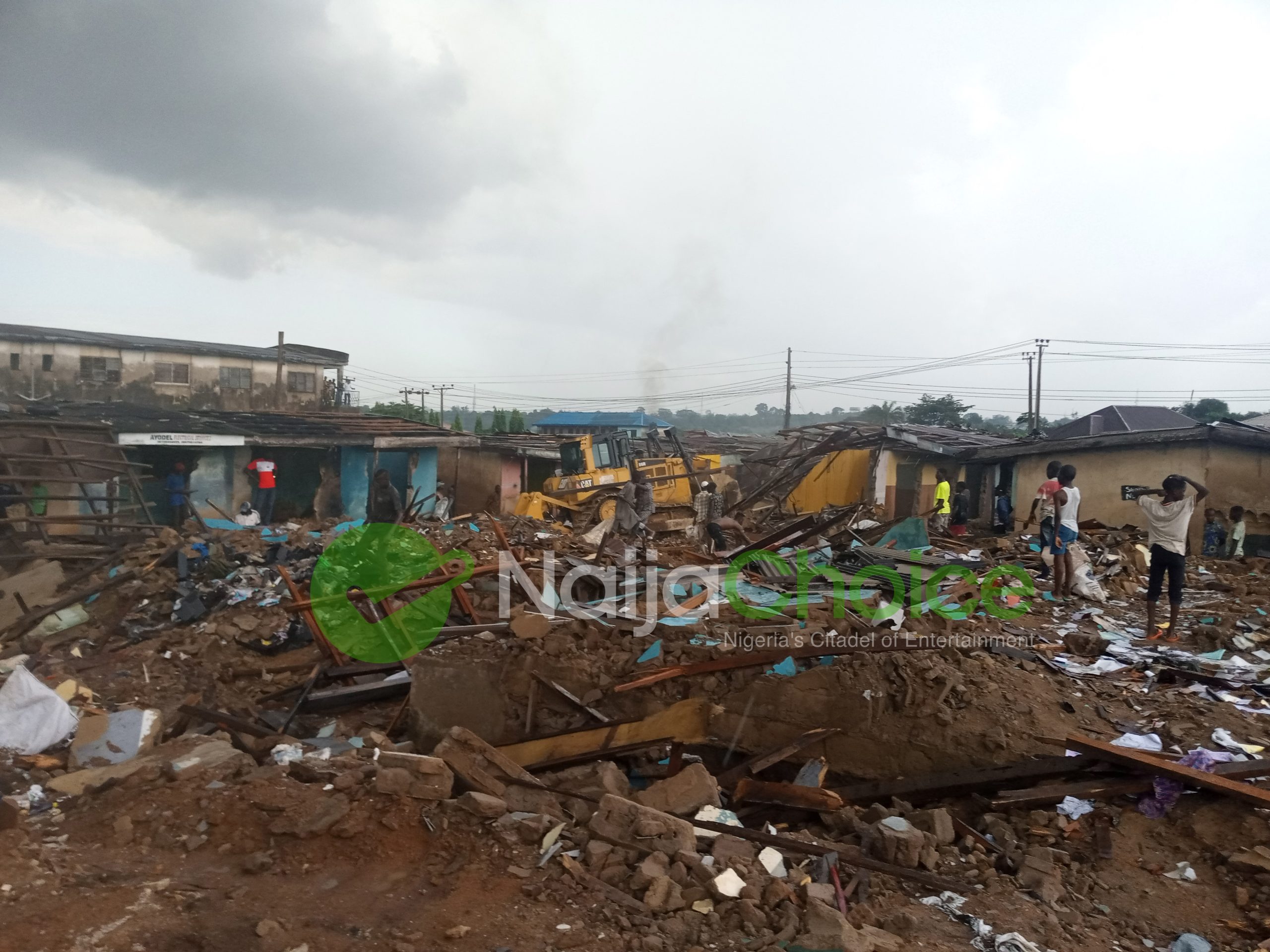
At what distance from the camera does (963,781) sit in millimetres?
4523

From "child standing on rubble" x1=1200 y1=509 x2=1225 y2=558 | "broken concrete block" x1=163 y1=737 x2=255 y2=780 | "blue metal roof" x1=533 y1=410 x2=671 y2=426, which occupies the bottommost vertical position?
"broken concrete block" x1=163 y1=737 x2=255 y2=780

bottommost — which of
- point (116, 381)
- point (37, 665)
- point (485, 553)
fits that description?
A: point (37, 665)

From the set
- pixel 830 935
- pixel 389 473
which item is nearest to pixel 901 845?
pixel 830 935

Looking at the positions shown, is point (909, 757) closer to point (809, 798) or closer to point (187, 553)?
point (809, 798)

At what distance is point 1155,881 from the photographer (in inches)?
143

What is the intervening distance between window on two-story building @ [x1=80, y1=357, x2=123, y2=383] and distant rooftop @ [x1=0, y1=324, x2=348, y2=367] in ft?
1.88

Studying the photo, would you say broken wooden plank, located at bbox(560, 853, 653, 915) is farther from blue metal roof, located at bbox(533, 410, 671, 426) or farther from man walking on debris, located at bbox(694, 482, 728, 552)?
blue metal roof, located at bbox(533, 410, 671, 426)

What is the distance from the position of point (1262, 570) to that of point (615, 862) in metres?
11.7

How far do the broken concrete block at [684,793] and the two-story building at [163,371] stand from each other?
1030 inches

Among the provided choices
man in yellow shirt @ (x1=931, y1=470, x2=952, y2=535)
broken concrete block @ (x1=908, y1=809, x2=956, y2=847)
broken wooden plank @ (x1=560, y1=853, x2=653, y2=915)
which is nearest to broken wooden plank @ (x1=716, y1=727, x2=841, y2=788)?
broken concrete block @ (x1=908, y1=809, x2=956, y2=847)

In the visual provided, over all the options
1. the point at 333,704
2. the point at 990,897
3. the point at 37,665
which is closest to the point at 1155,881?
the point at 990,897

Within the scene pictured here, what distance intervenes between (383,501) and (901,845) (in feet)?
30.5

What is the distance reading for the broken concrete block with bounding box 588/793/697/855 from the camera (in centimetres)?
361

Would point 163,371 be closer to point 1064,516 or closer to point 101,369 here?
point 101,369
